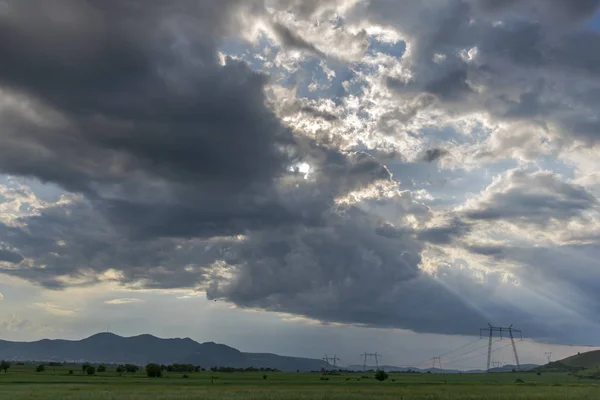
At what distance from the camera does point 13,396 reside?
104m

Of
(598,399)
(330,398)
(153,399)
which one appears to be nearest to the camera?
(153,399)

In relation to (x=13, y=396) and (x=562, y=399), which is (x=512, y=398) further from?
(x=13, y=396)

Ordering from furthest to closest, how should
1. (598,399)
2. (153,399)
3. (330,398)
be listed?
(598,399) → (330,398) → (153,399)

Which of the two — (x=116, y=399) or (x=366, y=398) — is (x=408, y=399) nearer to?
(x=366, y=398)

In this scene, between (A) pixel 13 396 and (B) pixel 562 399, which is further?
(B) pixel 562 399

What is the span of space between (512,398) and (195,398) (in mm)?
68254

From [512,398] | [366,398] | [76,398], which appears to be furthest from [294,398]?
[512,398]

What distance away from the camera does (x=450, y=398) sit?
113625 mm

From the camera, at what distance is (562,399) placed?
380 feet

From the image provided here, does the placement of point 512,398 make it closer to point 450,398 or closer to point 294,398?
point 450,398

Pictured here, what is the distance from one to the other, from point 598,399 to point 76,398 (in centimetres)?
10857

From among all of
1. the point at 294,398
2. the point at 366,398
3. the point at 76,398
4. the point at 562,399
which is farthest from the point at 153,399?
the point at 562,399

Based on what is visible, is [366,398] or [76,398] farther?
[366,398]

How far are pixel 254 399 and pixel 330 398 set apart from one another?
16.7m
